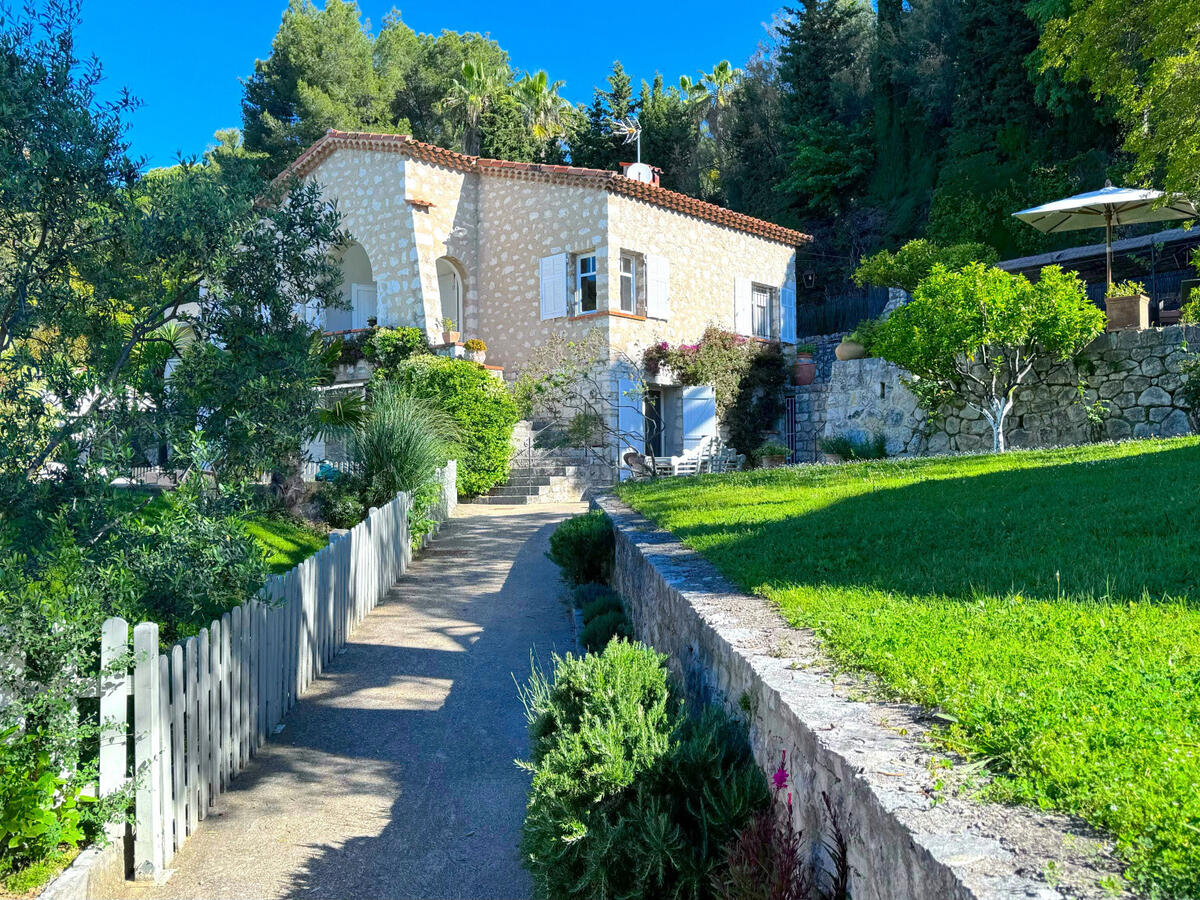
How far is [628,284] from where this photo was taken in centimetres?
Result: 2005

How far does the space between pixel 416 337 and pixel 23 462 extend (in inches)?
603

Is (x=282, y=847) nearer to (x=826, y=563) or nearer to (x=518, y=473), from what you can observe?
(x=826, y=563)

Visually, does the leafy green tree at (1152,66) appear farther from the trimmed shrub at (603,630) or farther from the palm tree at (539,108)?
the palm tree at (539,108)

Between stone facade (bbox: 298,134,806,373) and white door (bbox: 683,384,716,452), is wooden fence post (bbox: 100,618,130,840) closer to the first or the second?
stone facade (bbox: 298,134,806,373)

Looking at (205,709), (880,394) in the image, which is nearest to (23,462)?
(205,709)

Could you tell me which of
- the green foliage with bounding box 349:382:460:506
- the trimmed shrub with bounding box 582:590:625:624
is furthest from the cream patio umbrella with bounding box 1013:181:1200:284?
the green foliage with bounding box 349:382:460:506

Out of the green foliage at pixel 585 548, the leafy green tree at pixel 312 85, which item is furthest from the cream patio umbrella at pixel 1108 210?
the leafy green tree at pixel 312 85

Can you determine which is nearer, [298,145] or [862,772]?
[862,772]

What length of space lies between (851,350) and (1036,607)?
12.3 metres

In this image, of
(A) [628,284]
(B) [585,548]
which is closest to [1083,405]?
(B) [585,548]

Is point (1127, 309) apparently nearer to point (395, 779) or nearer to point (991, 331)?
point (991, 331)

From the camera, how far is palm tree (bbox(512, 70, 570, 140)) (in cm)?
3353

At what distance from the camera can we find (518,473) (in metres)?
17.7

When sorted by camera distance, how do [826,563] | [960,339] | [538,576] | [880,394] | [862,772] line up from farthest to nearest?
[880,394] < [960,339] < [538,576] < [826,563] < [862,772]
